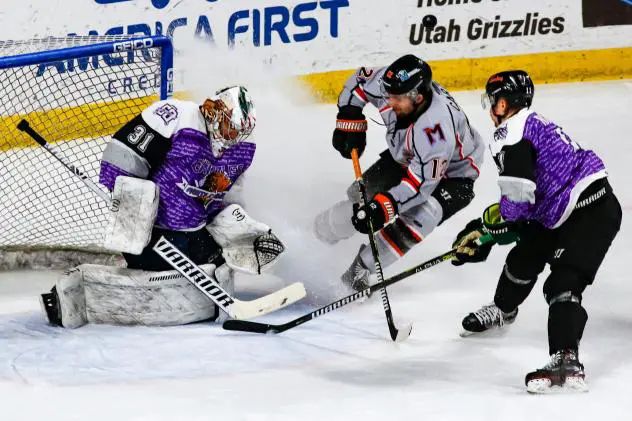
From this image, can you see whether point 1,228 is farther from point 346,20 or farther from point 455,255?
point 346,20

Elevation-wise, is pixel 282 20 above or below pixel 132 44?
above

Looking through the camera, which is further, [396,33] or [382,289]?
[396,33]

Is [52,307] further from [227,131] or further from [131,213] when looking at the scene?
[227,131]

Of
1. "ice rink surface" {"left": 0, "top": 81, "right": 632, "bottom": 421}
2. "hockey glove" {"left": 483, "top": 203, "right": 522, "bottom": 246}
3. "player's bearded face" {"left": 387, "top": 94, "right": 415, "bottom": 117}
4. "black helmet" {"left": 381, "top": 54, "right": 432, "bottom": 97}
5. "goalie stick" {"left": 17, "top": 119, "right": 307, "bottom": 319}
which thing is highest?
"black helmet" {"left": 381, "top": 54, "right": 432, "bottom": 97}

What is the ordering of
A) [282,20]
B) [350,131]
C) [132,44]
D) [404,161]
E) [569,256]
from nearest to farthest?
[569,256]
[132,44]
[404,161]
[350,131]
[282,20]

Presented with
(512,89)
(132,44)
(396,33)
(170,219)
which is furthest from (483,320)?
→ (396,33)

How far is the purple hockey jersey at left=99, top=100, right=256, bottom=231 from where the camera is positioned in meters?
3.27

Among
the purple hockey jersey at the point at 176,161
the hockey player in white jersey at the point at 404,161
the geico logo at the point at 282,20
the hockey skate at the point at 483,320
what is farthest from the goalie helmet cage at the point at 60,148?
the geico logo at the point at 282,20

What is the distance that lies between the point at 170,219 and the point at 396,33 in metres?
2.78

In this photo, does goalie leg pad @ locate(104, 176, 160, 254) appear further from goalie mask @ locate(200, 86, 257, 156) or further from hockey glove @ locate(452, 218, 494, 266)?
hockey glove @ locate(452, 218, 494, 266)

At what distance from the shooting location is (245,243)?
3.44 meters

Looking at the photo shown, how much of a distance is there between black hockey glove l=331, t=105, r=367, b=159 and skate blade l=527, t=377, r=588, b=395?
1436 millimetres

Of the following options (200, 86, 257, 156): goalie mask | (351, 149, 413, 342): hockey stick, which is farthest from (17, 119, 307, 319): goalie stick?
(200, 86, 257, 156): goalie mask

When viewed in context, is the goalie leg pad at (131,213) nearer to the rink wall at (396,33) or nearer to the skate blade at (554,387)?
the skate blade at (554,387)
